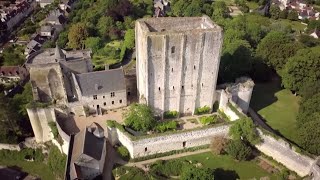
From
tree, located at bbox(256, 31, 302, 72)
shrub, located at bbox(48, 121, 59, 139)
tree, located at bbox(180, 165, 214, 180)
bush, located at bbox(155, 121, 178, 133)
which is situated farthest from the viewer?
tree, located at bbox(256, 31, 302, 72)

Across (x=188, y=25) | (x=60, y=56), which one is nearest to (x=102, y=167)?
(x=60, y=56)

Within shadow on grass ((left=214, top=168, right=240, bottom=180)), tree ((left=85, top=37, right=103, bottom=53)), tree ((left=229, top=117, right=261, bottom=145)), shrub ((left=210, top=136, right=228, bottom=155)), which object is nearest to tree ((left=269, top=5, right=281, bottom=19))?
tree ((left=85, top=37, right=103, bottom=53))

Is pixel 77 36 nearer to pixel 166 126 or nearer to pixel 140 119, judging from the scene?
pixel 140 119

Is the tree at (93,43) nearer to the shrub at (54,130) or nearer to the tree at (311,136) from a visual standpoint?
the shrub at (54,130)

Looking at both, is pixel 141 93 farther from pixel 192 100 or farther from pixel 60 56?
pixel 60 56

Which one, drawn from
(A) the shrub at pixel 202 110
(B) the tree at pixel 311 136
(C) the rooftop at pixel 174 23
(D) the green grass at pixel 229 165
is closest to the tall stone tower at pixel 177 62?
(C) the rooftop at pixel 174 23

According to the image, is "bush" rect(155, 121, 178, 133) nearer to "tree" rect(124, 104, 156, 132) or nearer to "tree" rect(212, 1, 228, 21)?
"tree" rect(124, 104, 156, 132)
